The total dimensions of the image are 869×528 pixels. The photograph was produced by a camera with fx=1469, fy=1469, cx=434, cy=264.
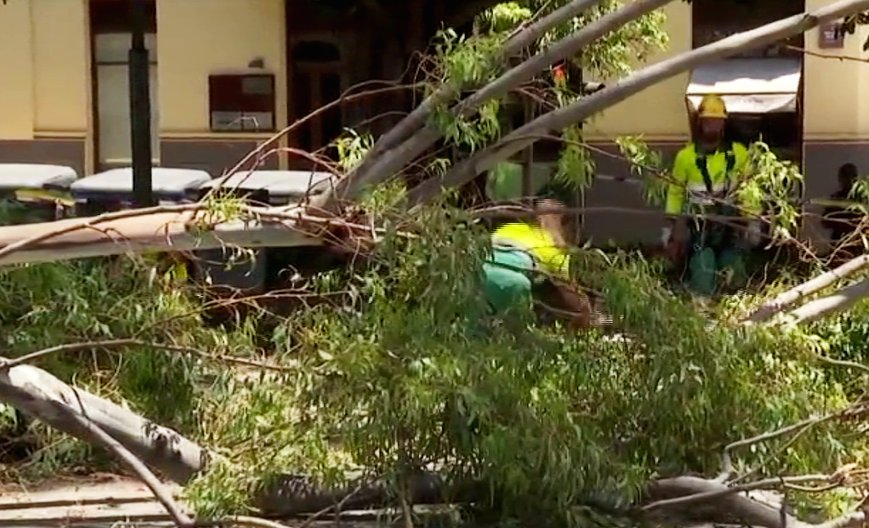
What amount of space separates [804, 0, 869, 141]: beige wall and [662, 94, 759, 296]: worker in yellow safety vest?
231 inches

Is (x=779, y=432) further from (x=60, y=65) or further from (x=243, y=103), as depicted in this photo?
(x=60, y=65)

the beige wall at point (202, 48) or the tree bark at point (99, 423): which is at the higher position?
the beige wall at point (202, 48)

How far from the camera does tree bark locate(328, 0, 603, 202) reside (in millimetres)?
5805

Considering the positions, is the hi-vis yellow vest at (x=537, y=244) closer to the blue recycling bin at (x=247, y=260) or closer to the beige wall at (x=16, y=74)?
the blue recycling bin at (x=247, y=260)

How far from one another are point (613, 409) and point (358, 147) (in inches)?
59.2

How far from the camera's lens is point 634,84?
19.7 ft

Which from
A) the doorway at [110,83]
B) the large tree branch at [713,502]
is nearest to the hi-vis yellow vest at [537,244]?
the large tree branch at [713,502]

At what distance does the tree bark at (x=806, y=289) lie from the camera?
5.94m

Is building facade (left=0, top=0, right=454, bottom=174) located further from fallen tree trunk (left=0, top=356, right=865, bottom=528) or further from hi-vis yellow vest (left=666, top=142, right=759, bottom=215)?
fallen tree trunk (left=0, top=356, right=865, bottom=528)

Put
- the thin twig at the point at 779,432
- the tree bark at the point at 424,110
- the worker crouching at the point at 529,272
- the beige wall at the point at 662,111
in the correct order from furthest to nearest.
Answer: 1. the beige wall at the point at 662,111
2. the tree bark at the point at 424,110
3. the worker crouching at the point at 529,272
4. the thin twig at the point at 779,432

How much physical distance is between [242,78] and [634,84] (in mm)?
9025

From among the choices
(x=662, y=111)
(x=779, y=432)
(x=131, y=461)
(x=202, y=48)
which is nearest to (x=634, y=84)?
(x=779, y=432)

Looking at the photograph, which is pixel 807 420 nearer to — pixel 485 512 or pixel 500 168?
pixel 485 512

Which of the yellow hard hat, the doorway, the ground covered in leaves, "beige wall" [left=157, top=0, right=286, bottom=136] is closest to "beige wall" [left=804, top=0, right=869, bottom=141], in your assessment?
the yellow hard hat
